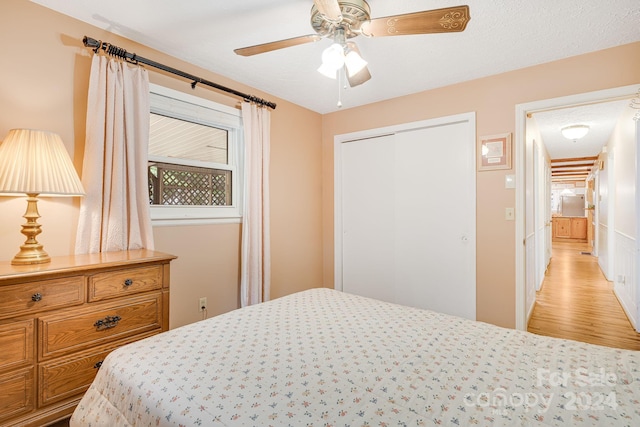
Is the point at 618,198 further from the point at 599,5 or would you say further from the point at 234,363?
Result: the point at 234,363

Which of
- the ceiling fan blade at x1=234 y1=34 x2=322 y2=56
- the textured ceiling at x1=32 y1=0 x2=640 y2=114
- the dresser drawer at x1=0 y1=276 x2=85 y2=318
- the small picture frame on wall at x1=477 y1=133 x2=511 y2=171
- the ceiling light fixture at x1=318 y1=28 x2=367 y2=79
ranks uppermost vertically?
the textured ceiling at x1=32 y1=0 x2=640 y2=114

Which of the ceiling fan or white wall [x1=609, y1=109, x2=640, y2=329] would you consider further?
white wall [x1=609, y1=109, x2=640, y2=329]

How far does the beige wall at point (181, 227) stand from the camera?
1.72 meters

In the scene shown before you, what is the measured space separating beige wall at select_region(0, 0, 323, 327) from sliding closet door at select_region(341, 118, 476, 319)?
0.49 m

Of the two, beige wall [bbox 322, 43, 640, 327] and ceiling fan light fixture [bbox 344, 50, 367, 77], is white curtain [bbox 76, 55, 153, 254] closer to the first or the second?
ceiling fan light fixture [bbox 344, 50, 367, 77]

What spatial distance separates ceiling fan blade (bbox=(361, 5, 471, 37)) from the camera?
130 cm

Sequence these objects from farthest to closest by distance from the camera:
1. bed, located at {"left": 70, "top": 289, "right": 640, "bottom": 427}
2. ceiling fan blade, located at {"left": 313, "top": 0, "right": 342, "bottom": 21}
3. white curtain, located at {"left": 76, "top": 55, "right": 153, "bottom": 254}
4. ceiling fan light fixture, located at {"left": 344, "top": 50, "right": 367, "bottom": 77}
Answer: white curtain, located at {"left": 76, "top": 55, "right": 153, "bottom": 254} → ceiling fan light fixture, located at {"left": 344, "top": 50, "right": 367, "bottom": 77} → ceiling fan blade, located at {"left": 313, "top": 0, "right": 342, "bottom": 21} → bed, located at {"left": 70, "top": 289, "right": 640, "bottom": 427}

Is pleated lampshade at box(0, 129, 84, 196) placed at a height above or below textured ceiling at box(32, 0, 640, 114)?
below

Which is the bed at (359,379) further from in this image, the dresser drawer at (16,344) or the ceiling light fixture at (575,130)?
the ceiling light fixture at (575,130)

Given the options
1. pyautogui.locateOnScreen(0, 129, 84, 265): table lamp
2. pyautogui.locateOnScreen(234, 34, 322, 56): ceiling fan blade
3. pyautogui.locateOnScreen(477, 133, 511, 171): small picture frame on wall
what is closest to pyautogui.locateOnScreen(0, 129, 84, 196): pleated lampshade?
pyautogui.locateOnScreen(0, 129, 84, 265): table lamp

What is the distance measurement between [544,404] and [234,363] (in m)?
0.95

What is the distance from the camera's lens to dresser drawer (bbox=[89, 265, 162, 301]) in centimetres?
160

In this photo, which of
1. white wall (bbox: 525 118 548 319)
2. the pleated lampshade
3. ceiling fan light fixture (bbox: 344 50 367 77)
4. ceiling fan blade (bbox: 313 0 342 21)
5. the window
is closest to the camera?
ceiling fan blade (bbox: 313 0 342 21)

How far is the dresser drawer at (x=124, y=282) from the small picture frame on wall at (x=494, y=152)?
2698mm
